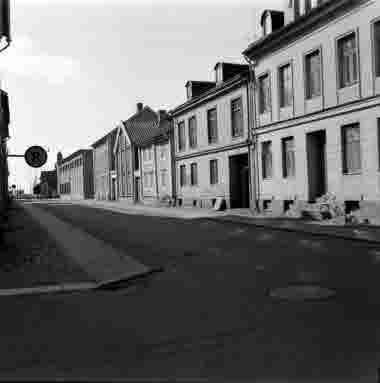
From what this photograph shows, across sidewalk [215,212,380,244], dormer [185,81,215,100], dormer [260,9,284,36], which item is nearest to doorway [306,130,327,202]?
sidewalk [215,212,380,244]

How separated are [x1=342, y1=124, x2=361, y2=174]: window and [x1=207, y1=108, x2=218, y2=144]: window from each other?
12.6 meters

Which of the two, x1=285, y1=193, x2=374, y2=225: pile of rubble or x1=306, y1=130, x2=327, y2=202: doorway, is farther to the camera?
x1=306, y1=130, x2=327, y2=202: doorway

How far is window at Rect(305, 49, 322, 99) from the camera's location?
20297 mm

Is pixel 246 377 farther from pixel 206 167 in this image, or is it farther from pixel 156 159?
pixel 156 159

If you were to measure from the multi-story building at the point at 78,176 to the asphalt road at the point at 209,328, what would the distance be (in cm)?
7304

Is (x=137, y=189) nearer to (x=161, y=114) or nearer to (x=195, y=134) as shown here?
(x=161, y=114)

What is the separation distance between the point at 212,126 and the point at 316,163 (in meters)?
11.6

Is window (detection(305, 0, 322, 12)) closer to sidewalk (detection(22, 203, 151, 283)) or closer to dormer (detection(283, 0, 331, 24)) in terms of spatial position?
dormer (detection(283, 0, 331, 24))

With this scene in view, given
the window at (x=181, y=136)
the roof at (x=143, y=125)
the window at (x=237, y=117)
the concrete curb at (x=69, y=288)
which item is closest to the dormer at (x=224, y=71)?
the window at (x=237, y=117)

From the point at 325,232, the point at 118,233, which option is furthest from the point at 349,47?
the point at 118,233

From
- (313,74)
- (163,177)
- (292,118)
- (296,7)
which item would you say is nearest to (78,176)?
(163,177)

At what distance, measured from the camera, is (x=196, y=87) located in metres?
34.8

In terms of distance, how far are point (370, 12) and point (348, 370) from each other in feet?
53.3

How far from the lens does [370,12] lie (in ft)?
56.3
